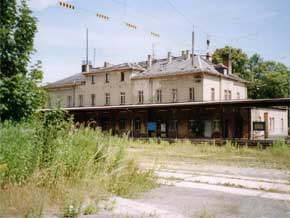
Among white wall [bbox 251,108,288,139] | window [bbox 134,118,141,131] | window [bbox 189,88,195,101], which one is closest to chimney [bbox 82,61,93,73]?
window [bbox 134,118,141,131]

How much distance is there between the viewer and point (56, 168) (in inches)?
261

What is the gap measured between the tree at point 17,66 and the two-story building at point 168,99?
22.4 metres

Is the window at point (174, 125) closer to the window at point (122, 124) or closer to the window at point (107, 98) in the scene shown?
the window at point (122, 124)

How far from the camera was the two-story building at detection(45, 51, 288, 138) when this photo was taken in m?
34.9

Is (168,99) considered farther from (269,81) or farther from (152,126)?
(269,81)

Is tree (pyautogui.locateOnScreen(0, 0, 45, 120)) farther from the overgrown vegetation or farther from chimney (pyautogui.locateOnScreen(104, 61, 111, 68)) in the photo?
chimney (pyautogui.locateOnScreen(104, 61, 111, 68))

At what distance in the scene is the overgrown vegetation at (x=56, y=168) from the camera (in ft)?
18.6

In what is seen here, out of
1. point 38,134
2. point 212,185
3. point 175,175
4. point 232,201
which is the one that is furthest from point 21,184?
point 175,175

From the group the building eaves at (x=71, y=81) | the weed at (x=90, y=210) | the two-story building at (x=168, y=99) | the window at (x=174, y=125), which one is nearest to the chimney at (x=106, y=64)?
the two-story building at (x=168, y=99)

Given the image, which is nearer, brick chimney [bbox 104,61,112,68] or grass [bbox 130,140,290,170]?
grass [bbox 130,140,290,170]

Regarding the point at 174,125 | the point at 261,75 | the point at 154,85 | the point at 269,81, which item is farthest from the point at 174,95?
the point at 261,75

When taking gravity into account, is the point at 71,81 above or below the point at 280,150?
above

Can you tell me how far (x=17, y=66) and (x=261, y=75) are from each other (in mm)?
56347

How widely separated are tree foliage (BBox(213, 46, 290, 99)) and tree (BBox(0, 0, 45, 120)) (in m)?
46.0
